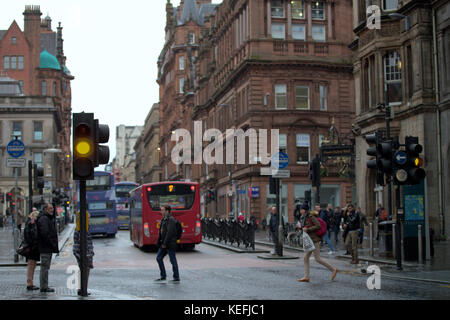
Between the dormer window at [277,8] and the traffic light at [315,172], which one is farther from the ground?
the dormer window at [277,8]

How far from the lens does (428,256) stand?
22.1 meters

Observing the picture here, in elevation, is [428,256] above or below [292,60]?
below

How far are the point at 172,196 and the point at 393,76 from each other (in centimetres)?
1220

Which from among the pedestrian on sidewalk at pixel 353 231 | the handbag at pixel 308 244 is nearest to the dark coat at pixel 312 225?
the handbag at pixel 308 244

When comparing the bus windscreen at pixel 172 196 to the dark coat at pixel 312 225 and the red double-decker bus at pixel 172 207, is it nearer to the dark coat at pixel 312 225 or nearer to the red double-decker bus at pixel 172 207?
the red double-decker bus at pixel 172 207

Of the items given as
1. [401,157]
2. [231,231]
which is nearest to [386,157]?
[401,157]

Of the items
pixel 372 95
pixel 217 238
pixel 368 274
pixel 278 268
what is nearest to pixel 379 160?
pixel 368 274

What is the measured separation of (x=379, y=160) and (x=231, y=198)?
146 ft

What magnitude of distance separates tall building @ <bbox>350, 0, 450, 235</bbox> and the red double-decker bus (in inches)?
354

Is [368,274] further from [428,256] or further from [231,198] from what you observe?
[231,198]

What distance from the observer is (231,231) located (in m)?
35.1

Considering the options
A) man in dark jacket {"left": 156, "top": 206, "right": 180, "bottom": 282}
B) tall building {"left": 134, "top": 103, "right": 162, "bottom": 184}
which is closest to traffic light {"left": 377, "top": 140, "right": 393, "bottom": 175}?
man in dark jacket {"left": 156, "top": 206, "right": 180, "bottom": 282}

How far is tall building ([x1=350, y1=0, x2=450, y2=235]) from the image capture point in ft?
101

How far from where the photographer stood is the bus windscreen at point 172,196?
101ft
